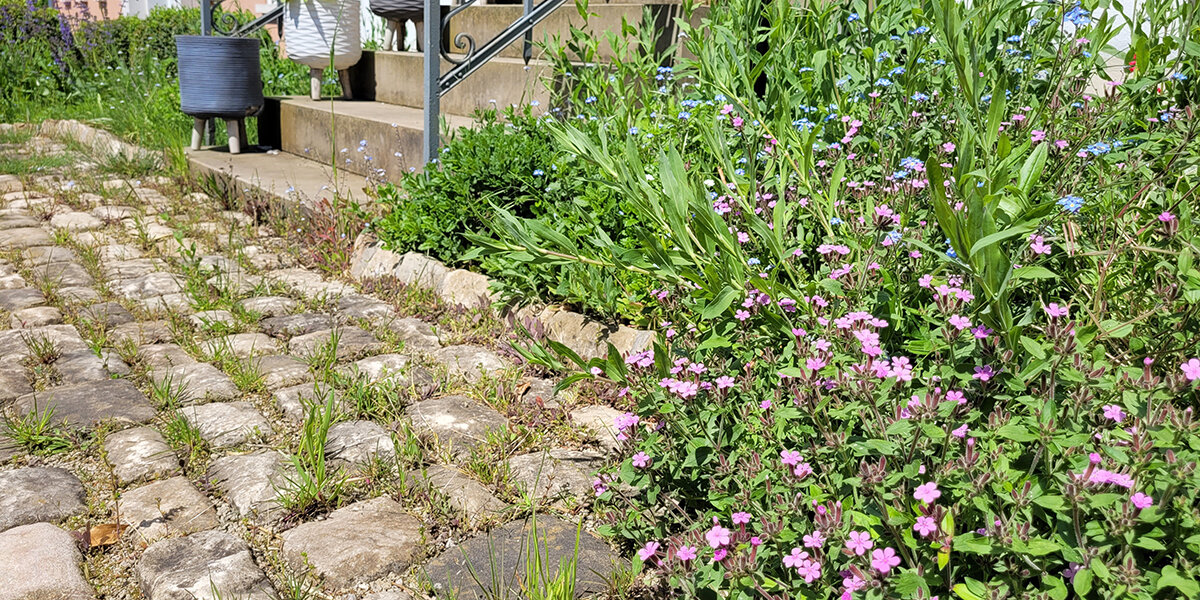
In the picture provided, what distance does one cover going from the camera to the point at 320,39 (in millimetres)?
6434

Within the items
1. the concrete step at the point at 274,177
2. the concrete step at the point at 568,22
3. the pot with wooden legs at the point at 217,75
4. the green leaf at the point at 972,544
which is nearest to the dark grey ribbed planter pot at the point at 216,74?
the pot with wooden legs at the point at 217,75

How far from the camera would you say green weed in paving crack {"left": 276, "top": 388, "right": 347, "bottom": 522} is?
2256 millimetres

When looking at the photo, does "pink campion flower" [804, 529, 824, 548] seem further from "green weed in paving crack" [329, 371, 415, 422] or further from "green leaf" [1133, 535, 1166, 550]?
"green weed in paving crack" [329, 371, 415, 422]

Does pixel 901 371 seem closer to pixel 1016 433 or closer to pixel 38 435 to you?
pixel 1016 433

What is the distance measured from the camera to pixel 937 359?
1620 millimetres

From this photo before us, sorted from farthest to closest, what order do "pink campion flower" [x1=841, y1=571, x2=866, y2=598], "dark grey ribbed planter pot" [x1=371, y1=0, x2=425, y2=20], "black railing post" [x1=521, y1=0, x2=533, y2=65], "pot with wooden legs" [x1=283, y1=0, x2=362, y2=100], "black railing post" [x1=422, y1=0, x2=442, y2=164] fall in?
"dark grey ribbed planter pot" [x1=371, y1=0, x2=425, y2=20] → "pot with wooden legs" [x1=283, y1=0, x2=362, y2=100] → "black railing post" [x1=521, y1=0, x2=533, y2=65] → "black railing post" [x1=422, y1=0, x2=442, y2=164] → "pink campion flower" [x1=841, y1=571, x2=866, y2=598]

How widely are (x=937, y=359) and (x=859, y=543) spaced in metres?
0.39

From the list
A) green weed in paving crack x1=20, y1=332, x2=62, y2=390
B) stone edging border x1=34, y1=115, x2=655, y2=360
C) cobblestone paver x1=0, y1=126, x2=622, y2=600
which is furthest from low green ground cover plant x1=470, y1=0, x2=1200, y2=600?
green weed in paving crack x1=20, y1=332, x2=62, y2=390

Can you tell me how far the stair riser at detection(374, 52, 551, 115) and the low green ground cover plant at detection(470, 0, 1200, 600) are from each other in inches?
113

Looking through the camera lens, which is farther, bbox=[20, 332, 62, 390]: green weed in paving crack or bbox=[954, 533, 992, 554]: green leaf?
bbox=[20, 332, 62, 390]: green weed in paving crack

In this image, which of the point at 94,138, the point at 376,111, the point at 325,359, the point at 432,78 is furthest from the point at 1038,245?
the point at 94,138

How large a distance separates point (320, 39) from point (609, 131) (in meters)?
3.68

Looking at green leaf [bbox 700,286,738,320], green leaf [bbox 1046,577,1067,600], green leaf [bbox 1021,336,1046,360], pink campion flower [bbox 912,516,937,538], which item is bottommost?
green leaf [bbox 1046,577,1067,600]

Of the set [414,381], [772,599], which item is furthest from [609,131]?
[772,599]
